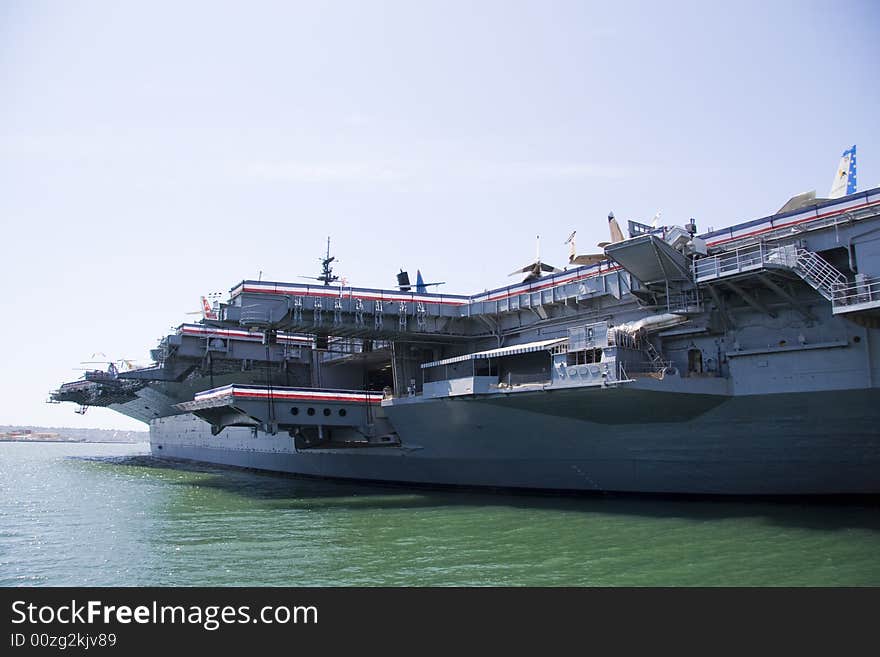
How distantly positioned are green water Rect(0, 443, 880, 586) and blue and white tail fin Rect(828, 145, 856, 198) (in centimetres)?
835

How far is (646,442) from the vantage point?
1780 cm

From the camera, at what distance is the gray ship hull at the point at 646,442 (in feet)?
50.6

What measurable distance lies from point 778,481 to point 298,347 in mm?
23016

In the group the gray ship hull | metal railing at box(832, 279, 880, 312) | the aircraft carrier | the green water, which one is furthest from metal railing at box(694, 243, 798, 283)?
the green water

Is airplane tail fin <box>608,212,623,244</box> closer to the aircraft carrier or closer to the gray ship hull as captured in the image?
the aircraft carrier

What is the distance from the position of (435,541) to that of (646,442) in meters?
7.33

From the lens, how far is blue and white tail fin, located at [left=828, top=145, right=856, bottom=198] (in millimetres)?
18375

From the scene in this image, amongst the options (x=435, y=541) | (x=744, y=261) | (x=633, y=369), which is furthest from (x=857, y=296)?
(x=435, y=541)

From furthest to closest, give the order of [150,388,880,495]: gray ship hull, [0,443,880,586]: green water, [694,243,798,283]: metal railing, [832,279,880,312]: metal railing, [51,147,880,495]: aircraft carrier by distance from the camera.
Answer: [150,388,880,495]: gray ship hull
[51,147,880,495]: aircraft carrier
[694,243,798,283]: metal railing
[832,279,880,312]: metal railing
[0,443,880,586]: green water

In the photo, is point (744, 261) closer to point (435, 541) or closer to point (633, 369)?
point (633, 369)

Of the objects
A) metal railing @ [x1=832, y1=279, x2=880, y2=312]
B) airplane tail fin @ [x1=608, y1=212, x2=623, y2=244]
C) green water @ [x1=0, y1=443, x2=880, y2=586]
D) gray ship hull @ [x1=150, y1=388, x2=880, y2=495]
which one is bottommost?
green water @ [x1=0, y1=443, x2=880, y2=586]
